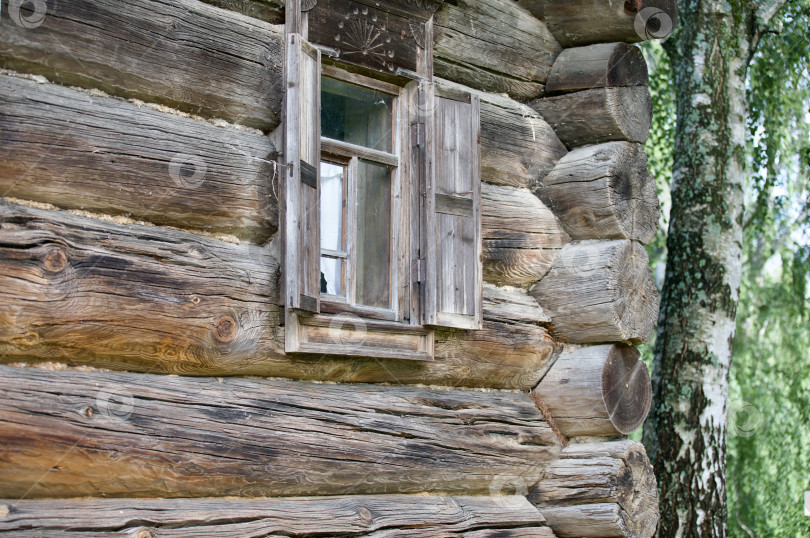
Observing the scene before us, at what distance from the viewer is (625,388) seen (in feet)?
16.2

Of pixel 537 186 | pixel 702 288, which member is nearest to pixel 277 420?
pixel 537 186

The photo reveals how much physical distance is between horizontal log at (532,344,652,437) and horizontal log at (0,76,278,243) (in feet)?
5.99

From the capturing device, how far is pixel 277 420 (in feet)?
12.2

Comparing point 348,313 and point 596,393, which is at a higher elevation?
point 348,313

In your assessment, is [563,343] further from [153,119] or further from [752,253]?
[752,253]

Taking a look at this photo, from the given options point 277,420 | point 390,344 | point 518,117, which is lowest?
point 277,420

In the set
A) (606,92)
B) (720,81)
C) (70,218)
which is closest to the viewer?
(70,218)

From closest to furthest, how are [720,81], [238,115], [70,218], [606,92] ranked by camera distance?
[70,218] < [238,115] < [606,92] < [720,81]

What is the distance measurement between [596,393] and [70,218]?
2.73 m
